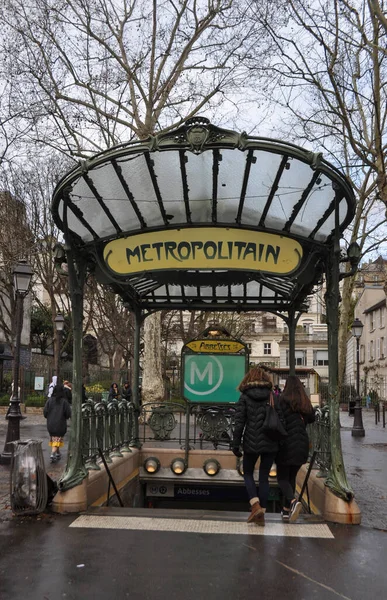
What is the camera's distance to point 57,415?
11766mm

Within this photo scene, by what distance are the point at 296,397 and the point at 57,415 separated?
661cm

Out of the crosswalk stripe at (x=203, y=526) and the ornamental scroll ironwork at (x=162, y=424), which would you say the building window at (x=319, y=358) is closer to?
the ornamental scroll ironwork at (x=162, y=424)

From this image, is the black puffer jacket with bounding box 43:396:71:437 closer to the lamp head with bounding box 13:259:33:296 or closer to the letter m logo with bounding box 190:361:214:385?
the lamp head with bounding box 13:259:33:296

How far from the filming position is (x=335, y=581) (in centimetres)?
452

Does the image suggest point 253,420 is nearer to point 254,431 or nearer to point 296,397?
point 254,431

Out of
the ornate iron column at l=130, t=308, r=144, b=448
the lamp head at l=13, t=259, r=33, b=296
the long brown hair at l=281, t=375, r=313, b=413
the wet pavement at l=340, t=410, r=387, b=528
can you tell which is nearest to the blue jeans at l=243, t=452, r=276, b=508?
the long brown hair at l=281, t=375, r=313, b=413

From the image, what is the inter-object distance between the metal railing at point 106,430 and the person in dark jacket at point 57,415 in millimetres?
2419

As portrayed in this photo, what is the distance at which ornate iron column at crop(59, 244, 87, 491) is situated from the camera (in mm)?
6617

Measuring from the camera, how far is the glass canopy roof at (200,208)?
21.0 feet

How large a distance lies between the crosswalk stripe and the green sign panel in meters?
3.69

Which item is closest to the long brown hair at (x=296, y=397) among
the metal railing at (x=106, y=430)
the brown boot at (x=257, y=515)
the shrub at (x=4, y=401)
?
the brown boot at (x=257, y=515)

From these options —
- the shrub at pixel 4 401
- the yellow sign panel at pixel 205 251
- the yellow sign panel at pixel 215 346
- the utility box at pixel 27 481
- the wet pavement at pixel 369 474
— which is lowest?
the wet pavement at pixel 369 474

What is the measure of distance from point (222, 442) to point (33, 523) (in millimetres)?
4528

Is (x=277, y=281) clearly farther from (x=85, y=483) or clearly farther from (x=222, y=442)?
(x=85, y=483)
